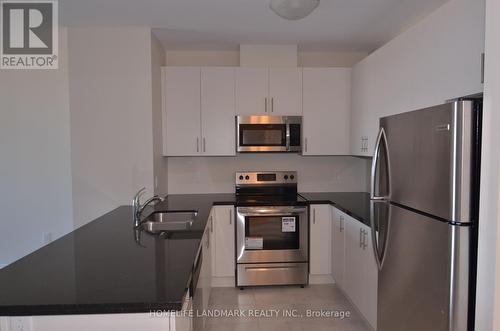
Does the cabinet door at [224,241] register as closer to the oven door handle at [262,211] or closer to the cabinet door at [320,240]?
the oven door handle at [262,211]

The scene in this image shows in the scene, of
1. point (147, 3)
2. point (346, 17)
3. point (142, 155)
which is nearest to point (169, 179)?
point (142, 155)

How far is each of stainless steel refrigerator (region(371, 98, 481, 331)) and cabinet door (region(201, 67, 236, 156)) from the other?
1.78 meters

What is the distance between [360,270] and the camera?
256 cm

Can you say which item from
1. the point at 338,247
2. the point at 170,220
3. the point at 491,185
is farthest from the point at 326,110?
the point at 491,185

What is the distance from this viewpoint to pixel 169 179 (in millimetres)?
3756

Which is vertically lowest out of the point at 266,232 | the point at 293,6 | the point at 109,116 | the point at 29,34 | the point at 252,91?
the point at 266,232

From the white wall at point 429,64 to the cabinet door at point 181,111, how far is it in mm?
1639

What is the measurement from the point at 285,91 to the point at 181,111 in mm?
1075

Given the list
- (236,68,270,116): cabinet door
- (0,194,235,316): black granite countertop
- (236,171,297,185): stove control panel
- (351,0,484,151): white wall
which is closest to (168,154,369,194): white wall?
(236,171,297,185): stove control panel

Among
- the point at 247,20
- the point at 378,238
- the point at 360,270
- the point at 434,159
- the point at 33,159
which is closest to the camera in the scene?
the point at 434,159

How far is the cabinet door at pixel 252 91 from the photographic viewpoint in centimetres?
341

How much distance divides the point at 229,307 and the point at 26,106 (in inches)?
106

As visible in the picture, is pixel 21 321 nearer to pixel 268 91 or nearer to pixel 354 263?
pixel 354 263

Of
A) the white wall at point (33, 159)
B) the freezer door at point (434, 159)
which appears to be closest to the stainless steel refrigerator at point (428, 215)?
the freezer door at point (434, 159)
